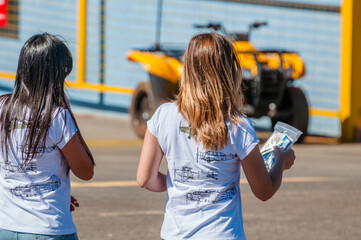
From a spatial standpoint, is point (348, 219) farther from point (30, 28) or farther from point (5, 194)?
point (30, 28)

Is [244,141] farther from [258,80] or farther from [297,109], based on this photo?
[297,109]

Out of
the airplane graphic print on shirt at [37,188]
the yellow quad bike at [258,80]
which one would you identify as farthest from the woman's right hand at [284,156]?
the yellow quad bike at [258,80]

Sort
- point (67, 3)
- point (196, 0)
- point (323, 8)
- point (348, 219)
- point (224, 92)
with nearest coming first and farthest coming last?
point (224, 92)
point (348, 219)
point (323, 8)
point (196, 0)
point (67, 3)

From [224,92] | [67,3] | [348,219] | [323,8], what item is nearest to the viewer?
[224,92]

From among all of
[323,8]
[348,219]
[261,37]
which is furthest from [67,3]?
[348,219]

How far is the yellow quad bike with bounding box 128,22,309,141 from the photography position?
1284 cm

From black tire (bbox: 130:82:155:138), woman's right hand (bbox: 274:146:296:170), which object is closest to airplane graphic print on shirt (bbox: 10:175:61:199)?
woman's right hand (bbox: 274:146:296:170)

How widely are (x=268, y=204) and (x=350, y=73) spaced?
6.44 metres

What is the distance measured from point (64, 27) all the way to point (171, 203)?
14518 mm

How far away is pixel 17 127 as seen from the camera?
137 inches

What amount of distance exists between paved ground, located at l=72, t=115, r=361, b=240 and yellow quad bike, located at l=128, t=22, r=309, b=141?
105cm

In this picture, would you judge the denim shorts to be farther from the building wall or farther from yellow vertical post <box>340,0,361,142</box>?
the building wall

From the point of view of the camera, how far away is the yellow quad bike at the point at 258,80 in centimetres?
1284

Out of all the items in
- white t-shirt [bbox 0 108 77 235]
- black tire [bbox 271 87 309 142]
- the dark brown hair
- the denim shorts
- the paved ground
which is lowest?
the paved ground
